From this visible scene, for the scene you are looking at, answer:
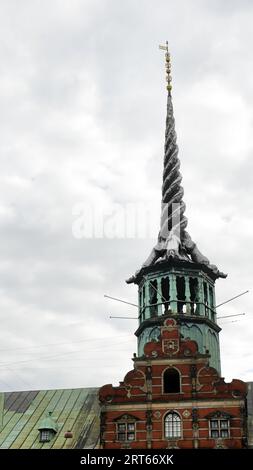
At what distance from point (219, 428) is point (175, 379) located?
4684 mm

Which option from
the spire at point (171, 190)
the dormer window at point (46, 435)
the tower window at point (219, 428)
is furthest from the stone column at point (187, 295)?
the dormer window at point (46, 435)

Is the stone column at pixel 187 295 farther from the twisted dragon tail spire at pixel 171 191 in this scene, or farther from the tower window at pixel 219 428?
the tower window at pixel 219 428

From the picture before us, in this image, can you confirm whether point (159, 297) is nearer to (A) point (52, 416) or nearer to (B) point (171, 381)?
(B) point (171, 381)

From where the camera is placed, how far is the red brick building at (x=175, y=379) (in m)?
48.1

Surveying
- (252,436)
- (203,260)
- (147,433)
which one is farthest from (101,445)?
(203,260)

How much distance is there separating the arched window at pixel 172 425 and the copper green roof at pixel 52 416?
615cm

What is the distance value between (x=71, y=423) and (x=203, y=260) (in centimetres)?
1641

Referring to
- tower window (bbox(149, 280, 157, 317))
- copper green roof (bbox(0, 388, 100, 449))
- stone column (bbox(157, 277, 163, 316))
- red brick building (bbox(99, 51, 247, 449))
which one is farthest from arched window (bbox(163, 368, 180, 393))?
copper green roof (bbox(0, 388, 100, 449))

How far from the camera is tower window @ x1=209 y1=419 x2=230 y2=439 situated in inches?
1881

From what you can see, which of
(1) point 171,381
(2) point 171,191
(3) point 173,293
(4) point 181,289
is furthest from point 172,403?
(2) point 171,191

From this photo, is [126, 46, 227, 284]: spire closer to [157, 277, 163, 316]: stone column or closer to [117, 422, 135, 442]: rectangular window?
[157, 277, 163, 316]: stone column

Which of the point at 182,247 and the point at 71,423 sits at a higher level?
the point at 182,247
